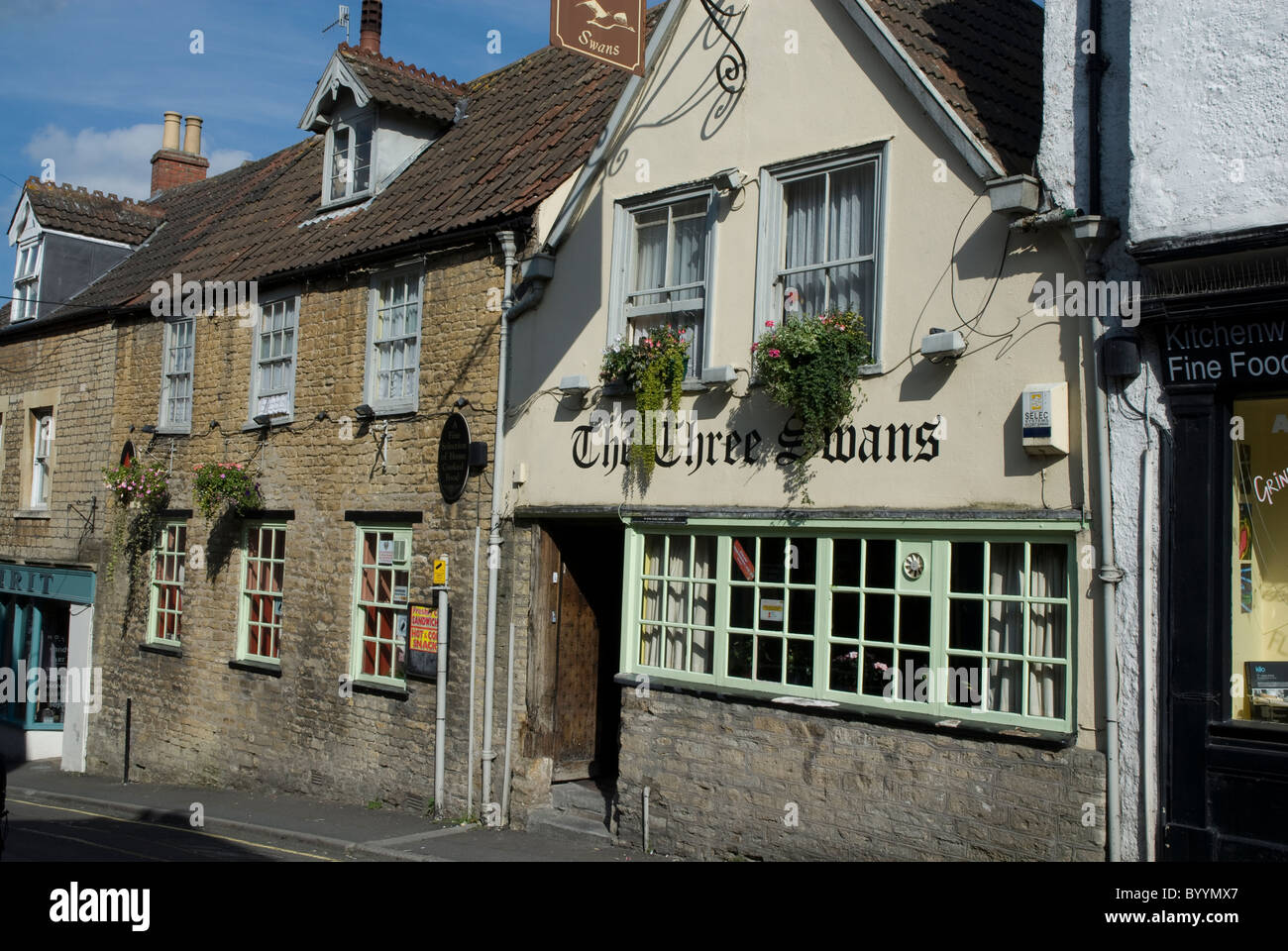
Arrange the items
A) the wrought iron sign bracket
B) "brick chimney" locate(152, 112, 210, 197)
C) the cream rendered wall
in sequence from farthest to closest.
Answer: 1. "brick chimney" locate(152, 112, 210, 197)
2. the wrought iron sign bracket
3. the cream rendered wall

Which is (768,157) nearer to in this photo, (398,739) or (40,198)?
(398,739)

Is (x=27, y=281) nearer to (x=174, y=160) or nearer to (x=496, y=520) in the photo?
(x=174, y=160)

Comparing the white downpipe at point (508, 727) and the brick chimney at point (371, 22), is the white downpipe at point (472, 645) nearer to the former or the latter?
the white downpipe at point (508, 727)

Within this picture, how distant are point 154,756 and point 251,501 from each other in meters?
4.43

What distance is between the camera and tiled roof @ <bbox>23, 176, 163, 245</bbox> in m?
20.9

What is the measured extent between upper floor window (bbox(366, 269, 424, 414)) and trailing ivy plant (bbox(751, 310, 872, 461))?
534 centimetres

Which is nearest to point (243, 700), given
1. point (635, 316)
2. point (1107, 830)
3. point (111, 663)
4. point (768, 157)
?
point (111, 663)

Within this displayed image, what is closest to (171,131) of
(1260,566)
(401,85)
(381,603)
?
(401,85)

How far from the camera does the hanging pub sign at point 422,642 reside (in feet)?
41.9

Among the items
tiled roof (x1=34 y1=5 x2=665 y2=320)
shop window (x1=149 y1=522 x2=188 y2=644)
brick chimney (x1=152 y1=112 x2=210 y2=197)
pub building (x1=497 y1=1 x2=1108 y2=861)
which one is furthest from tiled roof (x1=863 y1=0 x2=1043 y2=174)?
brick chimney (x1=152 y1=112 x2=210 y2=197)

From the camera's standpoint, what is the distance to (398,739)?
13.1 meters

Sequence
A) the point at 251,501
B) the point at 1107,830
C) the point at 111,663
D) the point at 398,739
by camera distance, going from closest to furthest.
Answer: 1. the point at 1107,830
2. the point at 398,739
3. the point at 251,501
4. the point at 111,663

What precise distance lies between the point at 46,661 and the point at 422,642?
11419mm

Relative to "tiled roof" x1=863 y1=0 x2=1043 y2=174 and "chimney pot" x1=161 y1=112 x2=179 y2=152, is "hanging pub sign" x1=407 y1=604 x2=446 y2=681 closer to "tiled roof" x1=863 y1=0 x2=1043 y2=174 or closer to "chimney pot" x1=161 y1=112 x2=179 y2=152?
"tiled roof" x1=863 y1=0 x2=1043 y2=174
